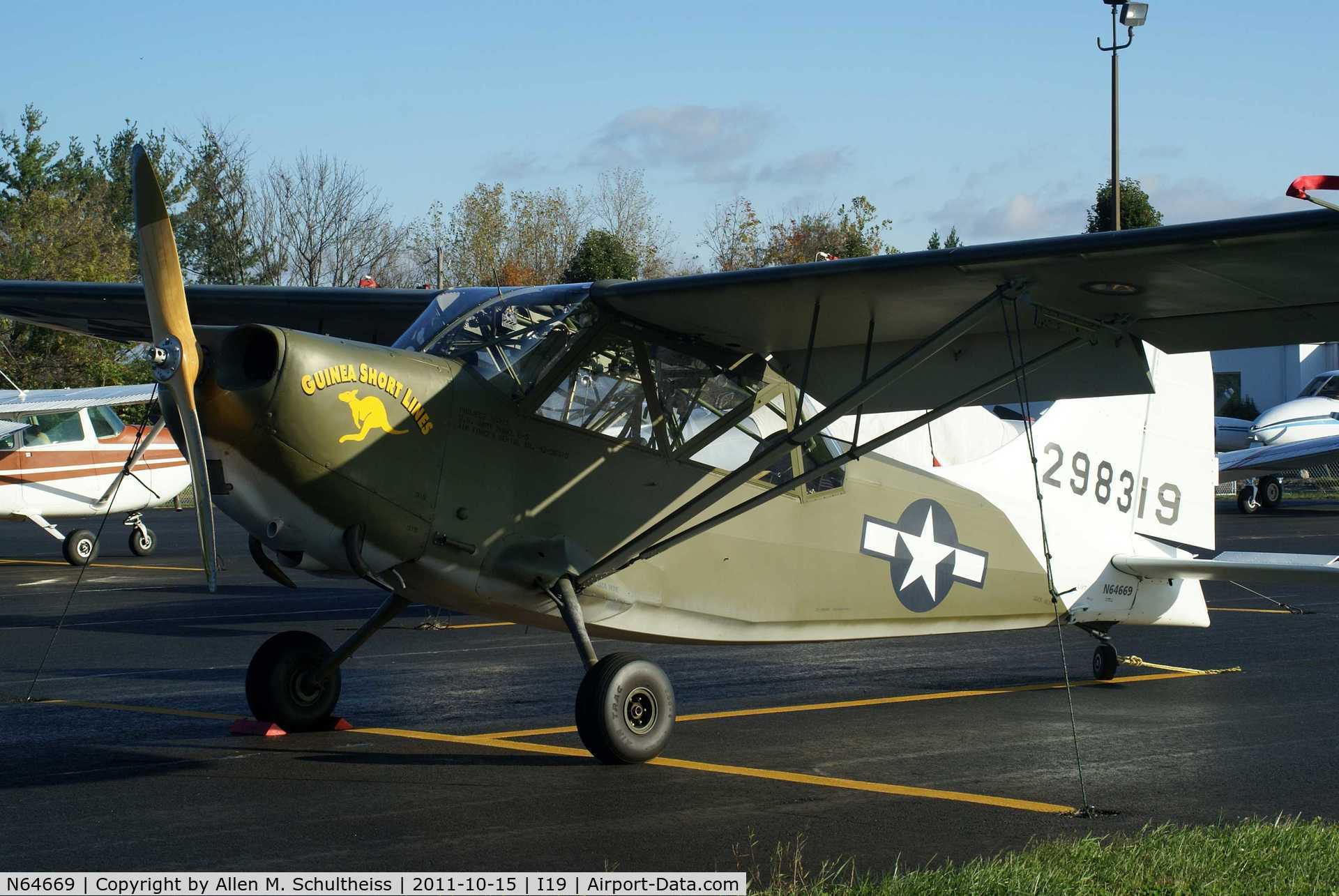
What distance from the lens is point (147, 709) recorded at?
9922mm

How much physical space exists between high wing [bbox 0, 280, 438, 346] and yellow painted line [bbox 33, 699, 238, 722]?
2839 mm

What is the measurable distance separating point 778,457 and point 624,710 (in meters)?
1.69

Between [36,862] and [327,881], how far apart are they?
1273 mm

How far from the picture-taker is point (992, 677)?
11438 mm

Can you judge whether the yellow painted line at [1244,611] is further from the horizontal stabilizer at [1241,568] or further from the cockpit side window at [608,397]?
the cockpit side window at [608,397]

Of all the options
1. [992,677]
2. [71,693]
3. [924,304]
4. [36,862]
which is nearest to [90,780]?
[36,862]

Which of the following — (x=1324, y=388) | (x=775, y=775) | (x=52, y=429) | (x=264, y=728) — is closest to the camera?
(x=775, y=775)

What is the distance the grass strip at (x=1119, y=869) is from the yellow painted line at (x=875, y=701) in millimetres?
3338

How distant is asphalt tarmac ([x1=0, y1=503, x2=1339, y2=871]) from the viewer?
602 centimetres

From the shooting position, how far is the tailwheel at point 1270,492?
35.0 meters

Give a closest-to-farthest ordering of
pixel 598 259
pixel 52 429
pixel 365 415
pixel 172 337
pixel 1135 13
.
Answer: pixel 172 337, pixel 365 415, pixel 52 429, pixel 1135 13, pixel 598 259

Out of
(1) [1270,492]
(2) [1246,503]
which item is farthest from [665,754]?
(1) [1270,492]

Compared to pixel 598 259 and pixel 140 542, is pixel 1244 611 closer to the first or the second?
pixel 140 542

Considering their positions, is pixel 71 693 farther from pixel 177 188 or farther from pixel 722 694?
pixel 177 188
